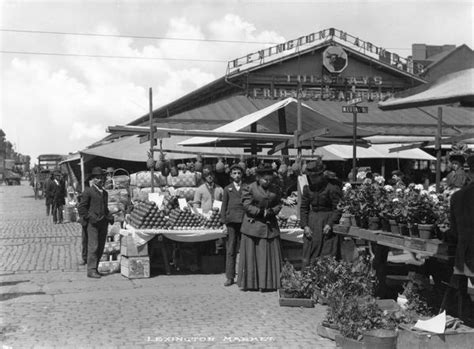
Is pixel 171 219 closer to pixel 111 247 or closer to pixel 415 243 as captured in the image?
pixel 111 247

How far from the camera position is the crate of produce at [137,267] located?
32.4ft

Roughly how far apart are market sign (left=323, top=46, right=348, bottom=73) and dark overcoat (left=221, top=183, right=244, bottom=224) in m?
26.0

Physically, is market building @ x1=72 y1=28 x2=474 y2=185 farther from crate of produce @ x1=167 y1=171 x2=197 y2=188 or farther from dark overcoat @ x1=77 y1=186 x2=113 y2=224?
dark overcoat @ x1=77 y1=186 x2=113 y2=224

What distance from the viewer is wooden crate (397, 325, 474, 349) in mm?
5344

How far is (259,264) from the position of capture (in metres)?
8.64

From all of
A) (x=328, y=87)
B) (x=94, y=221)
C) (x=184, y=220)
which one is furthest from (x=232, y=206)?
(x=328, y=87)

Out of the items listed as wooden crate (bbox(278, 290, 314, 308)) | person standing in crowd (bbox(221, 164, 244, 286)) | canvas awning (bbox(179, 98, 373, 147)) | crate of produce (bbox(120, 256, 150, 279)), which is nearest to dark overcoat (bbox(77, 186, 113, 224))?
crate of produce (bbox(120, 256, 150, 279))

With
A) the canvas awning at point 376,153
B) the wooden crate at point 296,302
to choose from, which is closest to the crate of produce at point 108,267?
the wooden crate at point 296,302

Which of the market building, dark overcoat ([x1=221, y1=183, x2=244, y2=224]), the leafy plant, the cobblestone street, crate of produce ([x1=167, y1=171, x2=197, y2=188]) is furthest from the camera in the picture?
the market building

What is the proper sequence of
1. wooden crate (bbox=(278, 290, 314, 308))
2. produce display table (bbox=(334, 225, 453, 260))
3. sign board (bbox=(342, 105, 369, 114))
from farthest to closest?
sign board (bbox=(342, 105, 369, 114))
wooden crate (bbox=(278, 290, 314, 308))
produce display table (bbox=(334, 225, 453, 260))

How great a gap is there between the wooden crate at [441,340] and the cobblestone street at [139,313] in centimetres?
91

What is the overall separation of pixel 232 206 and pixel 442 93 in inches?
165

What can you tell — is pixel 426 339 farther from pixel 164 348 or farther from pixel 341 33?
pixel 341 33

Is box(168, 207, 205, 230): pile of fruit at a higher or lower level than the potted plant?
higher
